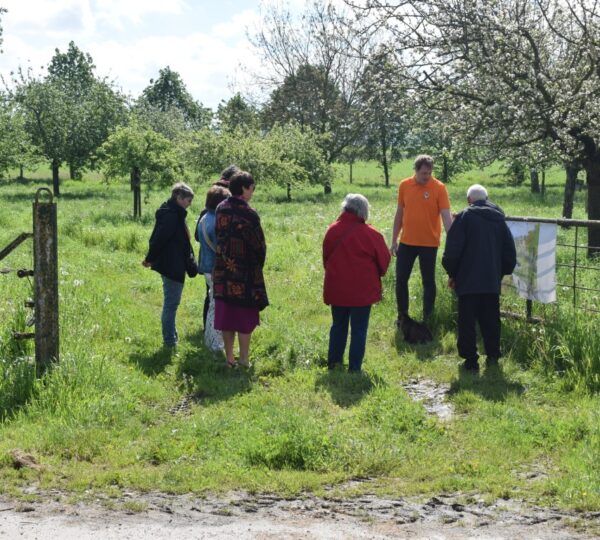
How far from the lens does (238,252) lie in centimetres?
771

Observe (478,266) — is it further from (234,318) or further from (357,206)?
(234,318)

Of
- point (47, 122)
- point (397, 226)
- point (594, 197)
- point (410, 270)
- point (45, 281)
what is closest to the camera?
point (45, 281)

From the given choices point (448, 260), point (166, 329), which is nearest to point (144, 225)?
point (166, 329)

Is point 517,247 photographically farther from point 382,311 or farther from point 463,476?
point 463,476

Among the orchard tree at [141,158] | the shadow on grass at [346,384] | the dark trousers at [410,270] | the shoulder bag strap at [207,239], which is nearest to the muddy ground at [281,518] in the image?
the shadow on grass at [346,384]

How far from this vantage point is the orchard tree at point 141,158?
25219 mm

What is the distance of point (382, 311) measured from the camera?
34.5 feet

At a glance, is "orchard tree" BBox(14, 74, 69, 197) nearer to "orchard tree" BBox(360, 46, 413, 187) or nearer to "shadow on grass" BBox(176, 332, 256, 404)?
"orchard tree" BBox(360, 46, 413, 187)

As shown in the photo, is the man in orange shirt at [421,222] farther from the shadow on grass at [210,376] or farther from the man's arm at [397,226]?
the shadow on grass at [210,376]

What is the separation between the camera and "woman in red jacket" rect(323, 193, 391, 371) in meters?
7.77

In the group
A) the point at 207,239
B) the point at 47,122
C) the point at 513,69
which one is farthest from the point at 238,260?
the point at 47,122

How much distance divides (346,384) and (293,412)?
4.00ft

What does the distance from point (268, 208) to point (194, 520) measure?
27.1 meters

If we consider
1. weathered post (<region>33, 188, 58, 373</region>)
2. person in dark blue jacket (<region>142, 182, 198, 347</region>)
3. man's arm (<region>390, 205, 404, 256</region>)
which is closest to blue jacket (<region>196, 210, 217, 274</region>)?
person in dark blue jacket (<region>142, 182, 198, 347</region>)
